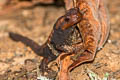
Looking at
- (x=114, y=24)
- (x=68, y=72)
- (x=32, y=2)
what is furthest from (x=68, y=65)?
(x=32, y=2)

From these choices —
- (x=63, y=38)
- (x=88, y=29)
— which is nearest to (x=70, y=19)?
(x=88, y=29)

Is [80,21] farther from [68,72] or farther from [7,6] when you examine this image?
[7,6]

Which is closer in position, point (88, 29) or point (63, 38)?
point (88, 29)

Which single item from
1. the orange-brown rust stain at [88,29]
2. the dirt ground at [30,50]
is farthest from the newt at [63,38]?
the dirt ground at [30,50]

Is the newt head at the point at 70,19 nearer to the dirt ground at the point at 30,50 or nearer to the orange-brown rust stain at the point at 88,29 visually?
the orange-brown rust stain at the point at 88,29

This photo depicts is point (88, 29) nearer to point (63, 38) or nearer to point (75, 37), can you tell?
point (75, 37)

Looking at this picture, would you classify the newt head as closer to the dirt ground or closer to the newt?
the newt

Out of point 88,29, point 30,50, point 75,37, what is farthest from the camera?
point 30,50
